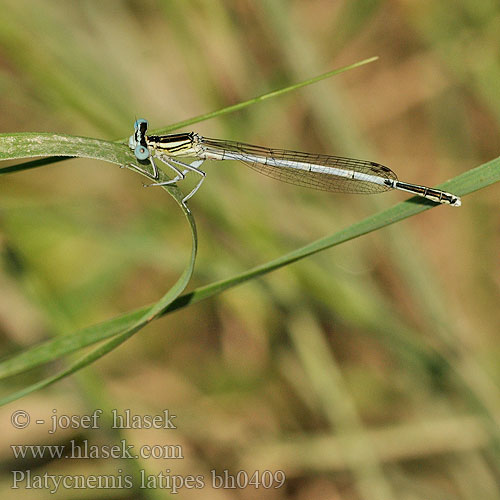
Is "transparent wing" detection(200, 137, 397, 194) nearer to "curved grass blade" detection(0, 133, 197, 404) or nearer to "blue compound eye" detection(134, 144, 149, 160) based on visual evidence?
"blue compound eye" detection(134, 144, 149, 160)

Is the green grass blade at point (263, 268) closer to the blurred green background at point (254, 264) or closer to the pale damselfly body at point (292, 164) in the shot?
the blurred green background at point (254, 264)

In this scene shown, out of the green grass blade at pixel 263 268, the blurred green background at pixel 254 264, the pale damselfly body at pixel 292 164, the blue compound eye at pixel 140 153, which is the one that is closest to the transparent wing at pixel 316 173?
the pale damselfly body at pixel 292 164

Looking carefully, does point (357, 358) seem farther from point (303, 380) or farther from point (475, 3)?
point (475, 3)

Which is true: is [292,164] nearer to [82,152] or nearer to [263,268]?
[263,268]

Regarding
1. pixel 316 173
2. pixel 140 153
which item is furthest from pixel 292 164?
pixel 140 153

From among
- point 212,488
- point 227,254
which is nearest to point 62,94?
point 227,254
